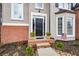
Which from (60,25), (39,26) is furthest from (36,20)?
(60,25)

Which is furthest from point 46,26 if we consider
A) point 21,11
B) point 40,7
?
point 21,11

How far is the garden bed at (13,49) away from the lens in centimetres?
219

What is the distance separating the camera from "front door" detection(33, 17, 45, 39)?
2.26m

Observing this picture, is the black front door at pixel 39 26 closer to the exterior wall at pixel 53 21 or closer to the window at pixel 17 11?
the exterior wall at pixel 53 21

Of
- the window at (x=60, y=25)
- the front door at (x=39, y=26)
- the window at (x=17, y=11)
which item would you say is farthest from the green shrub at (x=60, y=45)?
the window at (x=17, y=11)

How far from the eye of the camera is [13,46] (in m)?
2.20

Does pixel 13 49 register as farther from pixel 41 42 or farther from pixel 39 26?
pixel 39 26

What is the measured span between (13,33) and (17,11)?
0.34 m

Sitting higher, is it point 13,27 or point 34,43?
point 13,27

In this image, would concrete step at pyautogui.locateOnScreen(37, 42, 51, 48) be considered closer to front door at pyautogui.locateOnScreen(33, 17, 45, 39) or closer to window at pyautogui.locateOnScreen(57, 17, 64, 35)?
front door at pyautogui.locateOnScreen(33, 17, 45, 39)

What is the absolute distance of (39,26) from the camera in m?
2.31

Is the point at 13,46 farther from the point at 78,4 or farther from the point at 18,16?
the point at 78,4

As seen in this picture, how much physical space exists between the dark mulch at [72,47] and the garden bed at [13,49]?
634mm

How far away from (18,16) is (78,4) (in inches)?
37.6
